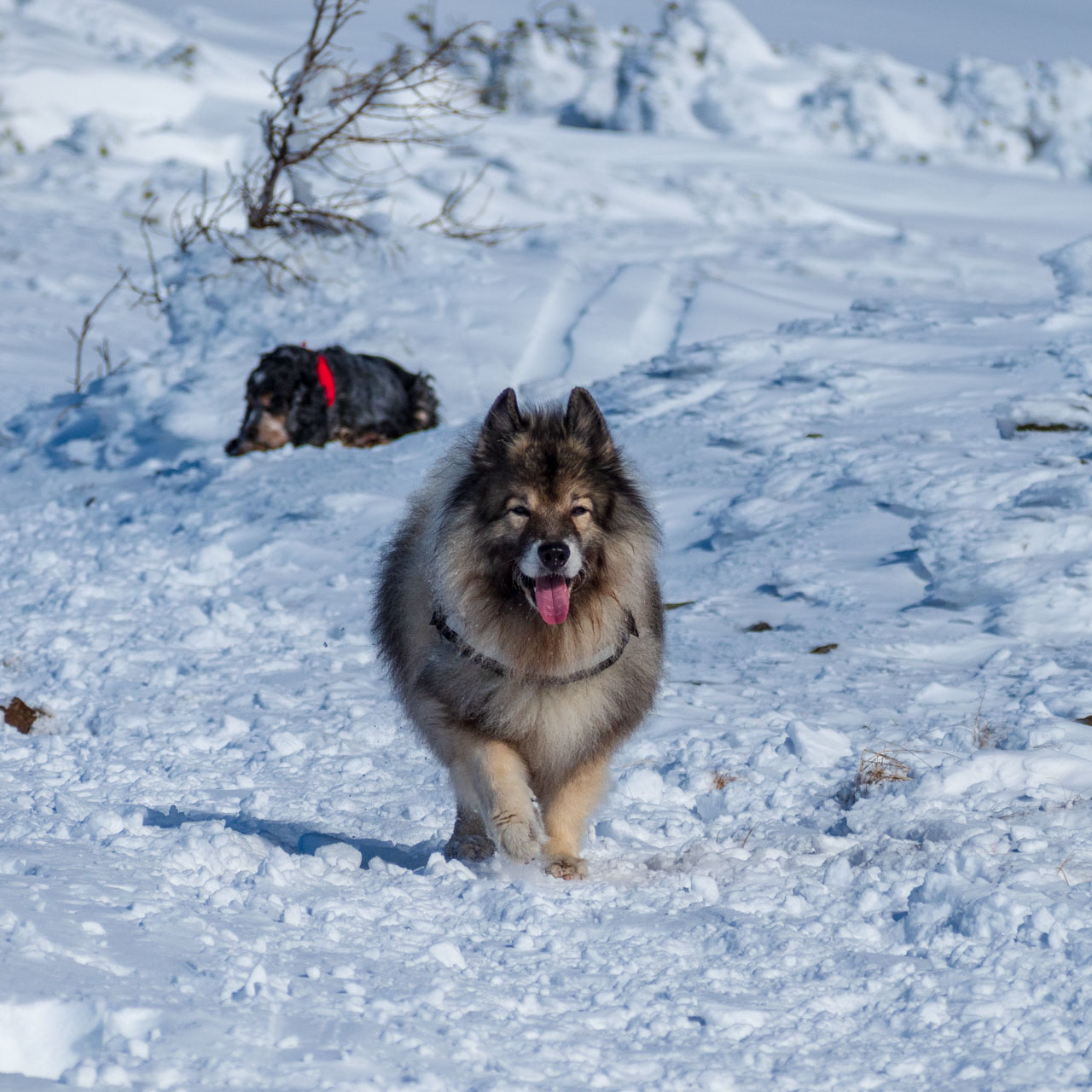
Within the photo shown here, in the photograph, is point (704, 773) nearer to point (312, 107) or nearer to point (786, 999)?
point (786, 999)

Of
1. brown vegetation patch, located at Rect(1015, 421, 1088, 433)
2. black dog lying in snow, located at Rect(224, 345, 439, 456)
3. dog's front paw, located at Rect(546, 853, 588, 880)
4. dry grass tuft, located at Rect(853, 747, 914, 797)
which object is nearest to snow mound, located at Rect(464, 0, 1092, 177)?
black dog lying in snow, located at Rect(224, 345, 439, 456)

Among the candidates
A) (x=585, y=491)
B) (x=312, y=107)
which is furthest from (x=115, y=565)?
(x=312, y=107)

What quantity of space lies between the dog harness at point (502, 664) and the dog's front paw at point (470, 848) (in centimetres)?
57

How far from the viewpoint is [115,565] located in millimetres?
8023

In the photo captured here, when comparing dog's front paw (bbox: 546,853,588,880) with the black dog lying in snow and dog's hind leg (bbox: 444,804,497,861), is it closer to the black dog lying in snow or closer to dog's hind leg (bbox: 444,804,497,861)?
dog's hind leg (bbox: 444,804,497,861)

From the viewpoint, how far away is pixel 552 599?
386 centimetres

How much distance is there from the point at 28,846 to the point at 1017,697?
12.5 ft

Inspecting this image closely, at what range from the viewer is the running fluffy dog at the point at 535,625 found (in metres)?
3.87

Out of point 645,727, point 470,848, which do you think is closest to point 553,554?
point 470,848

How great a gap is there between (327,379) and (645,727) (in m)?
7.02

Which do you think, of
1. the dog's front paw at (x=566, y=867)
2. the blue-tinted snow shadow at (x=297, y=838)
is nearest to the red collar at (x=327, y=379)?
the blue-tinted snow shadow at (x=297, y=838)

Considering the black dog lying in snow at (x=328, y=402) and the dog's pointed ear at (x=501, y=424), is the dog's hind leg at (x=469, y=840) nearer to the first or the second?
the dog's pointed ear at (x=501, y=424)

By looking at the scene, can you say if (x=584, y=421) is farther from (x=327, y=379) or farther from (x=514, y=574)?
(x=327, y=379)

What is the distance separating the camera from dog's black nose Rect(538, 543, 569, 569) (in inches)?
147
